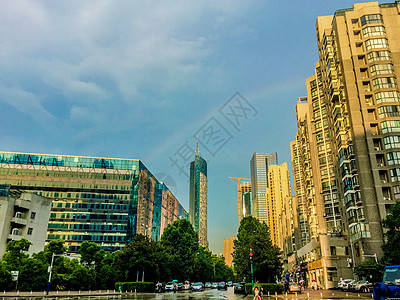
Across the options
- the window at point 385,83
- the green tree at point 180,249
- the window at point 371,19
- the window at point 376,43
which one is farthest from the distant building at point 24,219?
the window at point 371,19

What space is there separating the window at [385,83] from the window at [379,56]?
4.32 metres

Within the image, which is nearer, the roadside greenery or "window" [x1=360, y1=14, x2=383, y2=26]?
the roadside greenery

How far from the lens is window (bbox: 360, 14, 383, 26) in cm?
6494

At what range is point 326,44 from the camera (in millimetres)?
74000

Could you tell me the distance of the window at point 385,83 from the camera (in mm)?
61250

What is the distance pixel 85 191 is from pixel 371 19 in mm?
102357

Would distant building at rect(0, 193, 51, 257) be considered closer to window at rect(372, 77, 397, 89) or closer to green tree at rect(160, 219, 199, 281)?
green tree at rect(160, 219, 199, 281)

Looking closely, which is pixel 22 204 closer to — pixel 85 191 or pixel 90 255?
pixel 90 255

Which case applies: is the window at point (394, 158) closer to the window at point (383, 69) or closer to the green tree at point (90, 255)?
the window at point (383, 69)

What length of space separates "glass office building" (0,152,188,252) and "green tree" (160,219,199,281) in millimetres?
45693

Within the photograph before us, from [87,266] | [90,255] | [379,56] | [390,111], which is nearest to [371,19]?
[379,56]

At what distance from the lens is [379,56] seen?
207 feet

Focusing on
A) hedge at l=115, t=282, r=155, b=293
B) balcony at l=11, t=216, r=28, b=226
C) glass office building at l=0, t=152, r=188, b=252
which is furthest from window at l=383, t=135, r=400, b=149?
glass office building at l=0, t=152, r=188, b=252

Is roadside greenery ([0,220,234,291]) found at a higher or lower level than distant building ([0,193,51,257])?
lower
